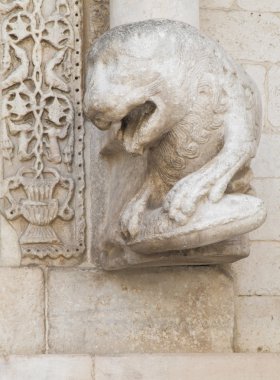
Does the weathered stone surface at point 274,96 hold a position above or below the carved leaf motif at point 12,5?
below

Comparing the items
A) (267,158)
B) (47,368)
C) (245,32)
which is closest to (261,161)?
(267,158)

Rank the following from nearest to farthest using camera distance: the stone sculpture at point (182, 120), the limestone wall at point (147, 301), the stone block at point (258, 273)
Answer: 1. the stone sculpture at point (182, 120)
2. the limestone wall at point (147, 301)
3. the stone block at point (258, 273)

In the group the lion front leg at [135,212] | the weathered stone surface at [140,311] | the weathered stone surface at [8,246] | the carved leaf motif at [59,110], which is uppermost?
the carved leaf motif at [59,110]

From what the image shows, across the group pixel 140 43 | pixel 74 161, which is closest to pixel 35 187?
pixel 74 161

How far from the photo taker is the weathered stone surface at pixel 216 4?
4.77 m

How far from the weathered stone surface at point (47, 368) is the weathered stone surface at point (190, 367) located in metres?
0.04

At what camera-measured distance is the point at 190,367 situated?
4383mm

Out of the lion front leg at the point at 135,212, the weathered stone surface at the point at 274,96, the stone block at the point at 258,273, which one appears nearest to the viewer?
the lion front leg at the point at 135,212

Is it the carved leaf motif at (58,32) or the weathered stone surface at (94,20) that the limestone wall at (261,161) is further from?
the carved leaf motif at (58,32)

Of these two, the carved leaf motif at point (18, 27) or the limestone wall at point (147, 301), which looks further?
the carved leaf motif at point (18, 27)

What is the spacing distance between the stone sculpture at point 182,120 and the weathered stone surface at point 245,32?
59cm

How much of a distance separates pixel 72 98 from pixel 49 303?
65cm

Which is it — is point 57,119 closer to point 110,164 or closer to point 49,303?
point 110,164

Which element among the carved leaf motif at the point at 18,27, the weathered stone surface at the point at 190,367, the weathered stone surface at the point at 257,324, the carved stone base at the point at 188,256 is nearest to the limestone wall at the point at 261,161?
the weathered stone surface at the point at 257,324
